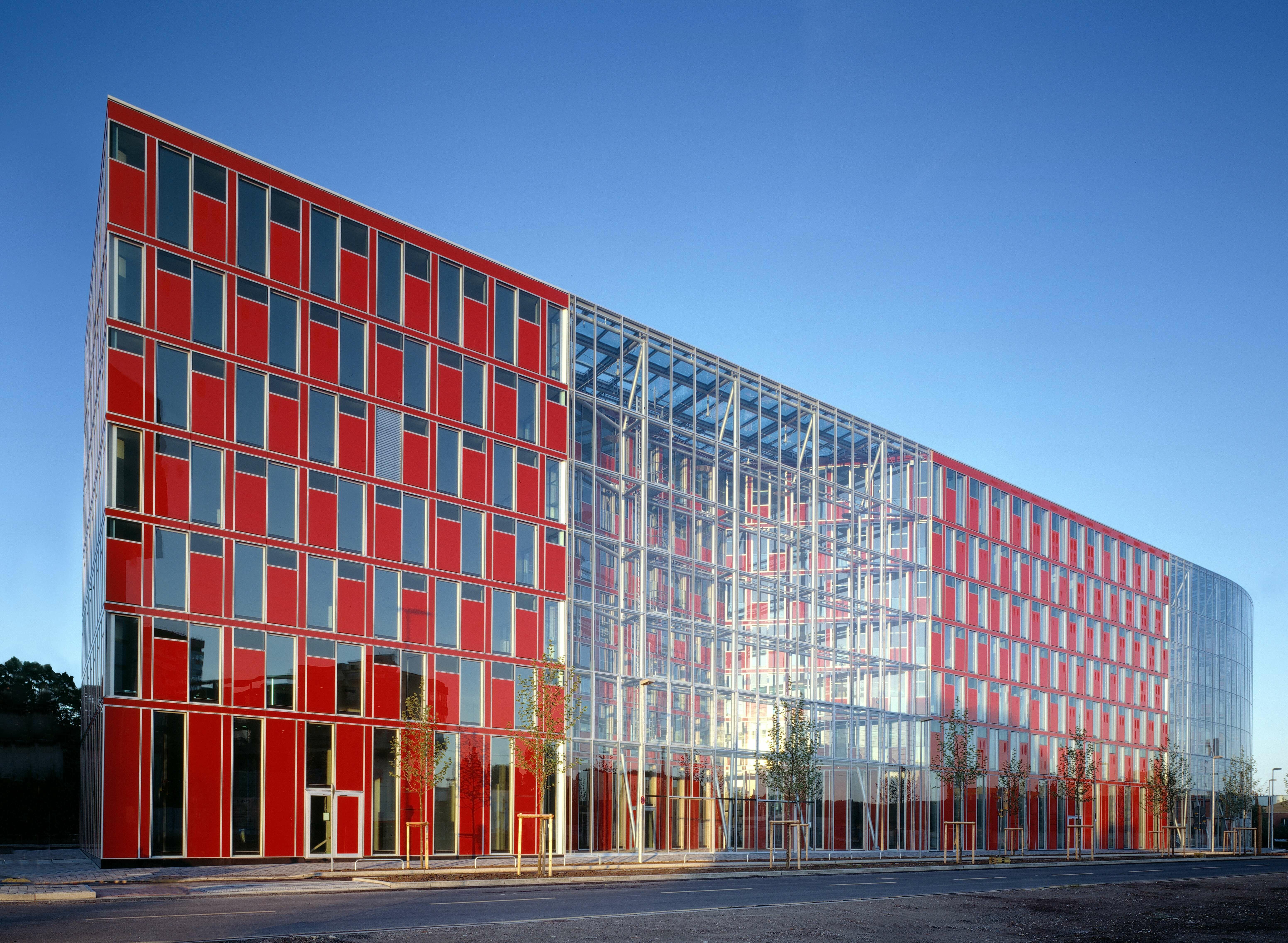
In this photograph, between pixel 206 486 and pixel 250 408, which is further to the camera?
pixel 250 408

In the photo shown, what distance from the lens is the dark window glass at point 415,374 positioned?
4700cm

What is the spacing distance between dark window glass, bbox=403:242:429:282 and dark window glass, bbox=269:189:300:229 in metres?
4.65

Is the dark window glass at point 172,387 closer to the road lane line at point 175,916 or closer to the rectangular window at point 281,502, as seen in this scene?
the rectangular window at point 281,502

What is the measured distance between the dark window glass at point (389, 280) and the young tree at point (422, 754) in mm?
14340

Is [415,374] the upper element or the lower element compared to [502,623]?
upper

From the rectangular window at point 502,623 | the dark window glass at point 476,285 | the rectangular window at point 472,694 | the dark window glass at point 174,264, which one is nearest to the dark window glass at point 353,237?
the dark window glass at point 476,285

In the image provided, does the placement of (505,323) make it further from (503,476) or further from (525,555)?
(525,555)

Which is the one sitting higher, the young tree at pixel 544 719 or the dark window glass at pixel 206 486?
the dark window glass at pixel 206 486

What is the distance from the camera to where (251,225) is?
42844 mm

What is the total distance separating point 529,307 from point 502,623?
13372 millimetres

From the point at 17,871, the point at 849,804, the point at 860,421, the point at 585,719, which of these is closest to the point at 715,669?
the point at 585,719

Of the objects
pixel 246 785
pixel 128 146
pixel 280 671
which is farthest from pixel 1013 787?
→ pixel 128 146

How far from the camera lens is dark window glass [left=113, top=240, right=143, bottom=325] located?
3925 centimetres

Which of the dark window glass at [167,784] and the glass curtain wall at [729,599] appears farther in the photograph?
the glass curtain wall at [729,599]
